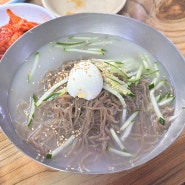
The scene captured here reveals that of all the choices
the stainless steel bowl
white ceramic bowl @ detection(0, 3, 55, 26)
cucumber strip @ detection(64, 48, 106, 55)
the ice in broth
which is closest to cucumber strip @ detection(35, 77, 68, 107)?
the ice in broth

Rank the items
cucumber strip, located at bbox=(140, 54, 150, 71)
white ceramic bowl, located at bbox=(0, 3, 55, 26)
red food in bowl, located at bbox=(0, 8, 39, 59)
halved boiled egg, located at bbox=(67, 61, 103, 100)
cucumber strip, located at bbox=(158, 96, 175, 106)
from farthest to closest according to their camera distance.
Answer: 1. white ceramic bowl, located at bbox=(0, 3, 55, 26)
2. red food in bowl, located at bbox=(0, 8, 39, 59)
3. cucumber strip, located at bbox=(140, 54, 150, 71)
4. cucumber strip, located at bbox=(158, 96, 175, 106)
5. halved boiled egg, located at bbox=(67, 61, 103, 100)

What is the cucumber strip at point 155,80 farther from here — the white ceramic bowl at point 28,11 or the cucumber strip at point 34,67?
the white ceramic bowl at point 28,11

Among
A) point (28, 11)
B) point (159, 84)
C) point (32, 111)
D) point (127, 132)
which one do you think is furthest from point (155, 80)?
point (28, 11)

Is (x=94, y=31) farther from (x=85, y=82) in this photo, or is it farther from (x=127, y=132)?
(x=127, y=132)

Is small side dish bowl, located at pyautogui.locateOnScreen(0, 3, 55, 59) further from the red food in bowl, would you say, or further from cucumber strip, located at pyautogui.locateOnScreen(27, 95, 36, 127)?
cucumber strip, located at pyautogui.locateOnScreen(27, 95, 36, 127)

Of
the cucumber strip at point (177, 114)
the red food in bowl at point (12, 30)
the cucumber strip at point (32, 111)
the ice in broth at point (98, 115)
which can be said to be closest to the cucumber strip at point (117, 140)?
the ice in broth at point (98, 115)

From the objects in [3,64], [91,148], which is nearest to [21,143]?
[91,148]

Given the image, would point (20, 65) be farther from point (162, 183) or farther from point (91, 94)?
point (162, 183)
